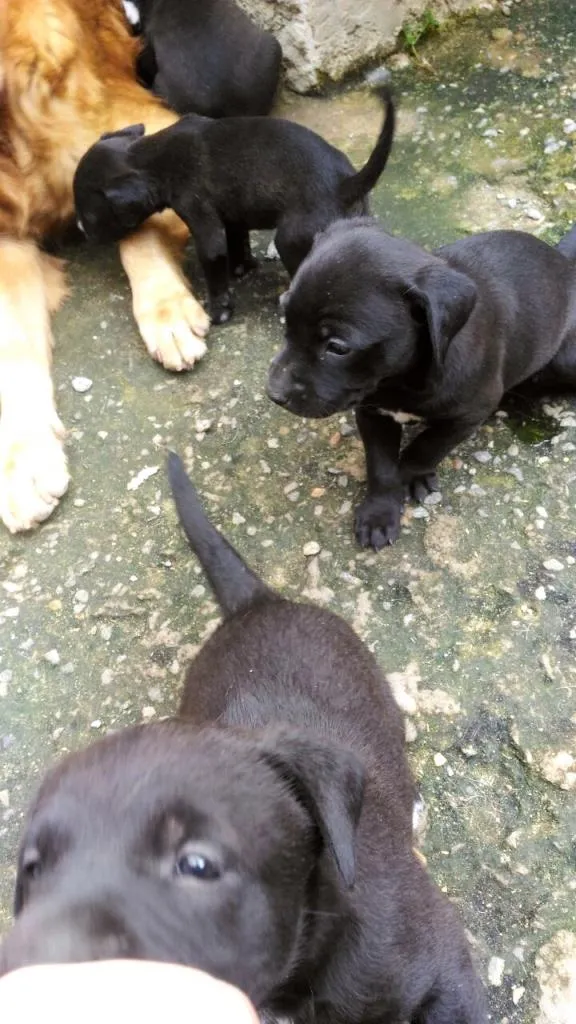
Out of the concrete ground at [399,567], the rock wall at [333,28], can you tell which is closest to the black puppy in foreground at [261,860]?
the concrete ground at [399,567]

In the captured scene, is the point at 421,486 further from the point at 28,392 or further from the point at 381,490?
the point at 28,392

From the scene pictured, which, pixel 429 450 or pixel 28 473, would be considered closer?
pixel 429 450

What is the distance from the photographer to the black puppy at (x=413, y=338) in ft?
6.56

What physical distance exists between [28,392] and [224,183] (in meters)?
0.95

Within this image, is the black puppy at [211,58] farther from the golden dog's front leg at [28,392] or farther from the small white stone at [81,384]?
the small white stone at [81,384]

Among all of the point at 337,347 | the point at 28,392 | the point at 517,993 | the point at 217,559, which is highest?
the point at 337,347

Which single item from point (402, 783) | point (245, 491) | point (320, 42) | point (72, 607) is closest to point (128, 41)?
point (320, 42)

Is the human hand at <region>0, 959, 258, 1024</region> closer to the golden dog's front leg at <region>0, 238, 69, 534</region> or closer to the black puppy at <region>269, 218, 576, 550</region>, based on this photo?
the black puppy at <region>269, 218, 576, 550</region>

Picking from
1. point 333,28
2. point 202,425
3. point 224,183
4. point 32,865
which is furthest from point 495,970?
point 333,28

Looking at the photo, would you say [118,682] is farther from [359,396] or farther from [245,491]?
[359,396]

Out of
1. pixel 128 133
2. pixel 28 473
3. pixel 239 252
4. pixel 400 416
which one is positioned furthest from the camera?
pixel 239 252

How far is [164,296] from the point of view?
3.06 meters

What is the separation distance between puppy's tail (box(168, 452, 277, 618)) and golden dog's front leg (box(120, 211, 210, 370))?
0.71 m

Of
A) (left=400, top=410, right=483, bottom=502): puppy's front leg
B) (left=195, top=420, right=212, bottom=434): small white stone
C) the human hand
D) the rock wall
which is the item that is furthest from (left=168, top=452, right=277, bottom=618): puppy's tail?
the rock wall
